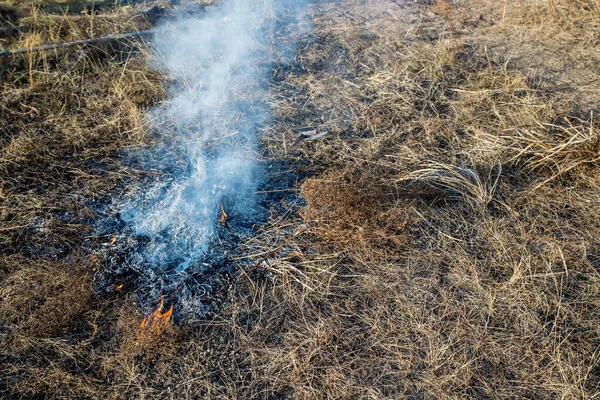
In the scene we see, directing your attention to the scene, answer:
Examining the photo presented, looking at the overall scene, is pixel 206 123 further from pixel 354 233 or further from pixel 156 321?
pixel 156 321

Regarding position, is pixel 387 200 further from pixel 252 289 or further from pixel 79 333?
pixel 79 333

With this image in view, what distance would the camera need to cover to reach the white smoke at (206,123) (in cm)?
335

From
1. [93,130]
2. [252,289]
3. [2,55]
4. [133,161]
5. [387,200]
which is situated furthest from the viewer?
[2,55]

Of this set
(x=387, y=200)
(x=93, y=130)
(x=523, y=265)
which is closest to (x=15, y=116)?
(x=93, y=130)

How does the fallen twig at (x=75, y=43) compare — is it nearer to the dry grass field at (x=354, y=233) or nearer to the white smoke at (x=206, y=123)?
the dry grass field at (x=354, y=233)

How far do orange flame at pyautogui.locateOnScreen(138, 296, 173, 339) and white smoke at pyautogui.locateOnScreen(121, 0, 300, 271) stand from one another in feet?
1.25

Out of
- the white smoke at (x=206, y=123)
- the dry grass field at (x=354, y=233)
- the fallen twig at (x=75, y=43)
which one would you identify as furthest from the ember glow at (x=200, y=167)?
the fallen twig at (x=75, y=43)

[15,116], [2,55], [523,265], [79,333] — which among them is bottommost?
[523,265]

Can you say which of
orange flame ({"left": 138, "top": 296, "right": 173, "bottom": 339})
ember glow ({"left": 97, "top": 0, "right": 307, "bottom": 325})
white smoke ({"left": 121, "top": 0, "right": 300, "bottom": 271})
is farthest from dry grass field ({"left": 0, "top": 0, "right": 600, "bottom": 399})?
white smoke ({"left": 121, "top": 0, "right": 300, "bottom": 271})

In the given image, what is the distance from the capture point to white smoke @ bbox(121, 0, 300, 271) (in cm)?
335

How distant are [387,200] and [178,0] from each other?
16.0ft

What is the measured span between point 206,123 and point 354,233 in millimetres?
2010

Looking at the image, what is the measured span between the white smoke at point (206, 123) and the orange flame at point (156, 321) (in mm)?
380

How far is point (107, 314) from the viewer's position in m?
2.92
